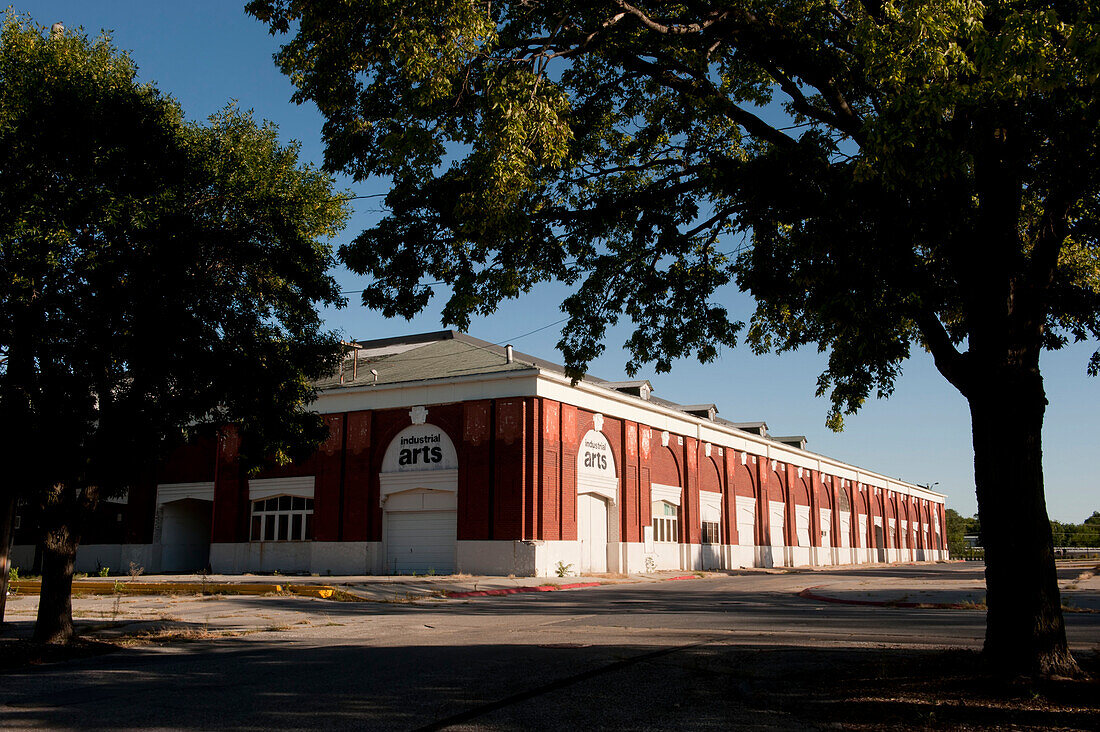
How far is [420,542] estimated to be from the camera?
3347cm

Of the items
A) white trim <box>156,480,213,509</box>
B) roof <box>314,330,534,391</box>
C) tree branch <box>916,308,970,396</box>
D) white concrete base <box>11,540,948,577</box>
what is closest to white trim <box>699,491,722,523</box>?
white concrete base <box>11,540,948,577</box>

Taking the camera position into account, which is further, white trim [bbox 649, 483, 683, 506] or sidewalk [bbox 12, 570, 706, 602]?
white trim [bbox 649, 483, 683, 506]

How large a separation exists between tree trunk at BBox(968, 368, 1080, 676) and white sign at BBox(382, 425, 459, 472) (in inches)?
1027

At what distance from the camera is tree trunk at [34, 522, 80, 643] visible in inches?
472

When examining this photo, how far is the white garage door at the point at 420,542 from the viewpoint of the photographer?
3284 cm

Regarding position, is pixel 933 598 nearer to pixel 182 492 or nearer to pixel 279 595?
pixel 279 595

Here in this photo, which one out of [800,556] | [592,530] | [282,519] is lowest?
[800,556]

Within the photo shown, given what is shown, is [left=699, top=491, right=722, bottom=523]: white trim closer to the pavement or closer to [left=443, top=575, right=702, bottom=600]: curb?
the pavement

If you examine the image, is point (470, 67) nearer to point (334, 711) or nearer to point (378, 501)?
point (334, 711)

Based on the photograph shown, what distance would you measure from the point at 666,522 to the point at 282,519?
18269 millimetres

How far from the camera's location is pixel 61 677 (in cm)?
938

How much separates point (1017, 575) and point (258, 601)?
1774cm

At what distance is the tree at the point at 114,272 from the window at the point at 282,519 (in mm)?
23911

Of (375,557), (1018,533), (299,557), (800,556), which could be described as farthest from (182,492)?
(1018,533)
